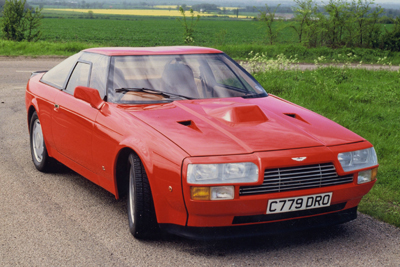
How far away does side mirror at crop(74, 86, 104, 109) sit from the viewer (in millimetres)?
4359

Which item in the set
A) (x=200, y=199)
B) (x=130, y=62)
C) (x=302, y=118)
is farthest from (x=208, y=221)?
(x=130, y=62)

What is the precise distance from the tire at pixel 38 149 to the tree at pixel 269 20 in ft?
61.9

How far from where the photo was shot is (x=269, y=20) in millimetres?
24703

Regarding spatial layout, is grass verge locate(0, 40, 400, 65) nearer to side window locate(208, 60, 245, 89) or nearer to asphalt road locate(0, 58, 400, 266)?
side window locate(208, 60, 245, 89)

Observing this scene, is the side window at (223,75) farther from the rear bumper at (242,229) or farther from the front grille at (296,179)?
the rear bumper at (242,229)

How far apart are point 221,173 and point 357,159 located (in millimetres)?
1085

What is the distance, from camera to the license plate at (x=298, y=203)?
331 cm

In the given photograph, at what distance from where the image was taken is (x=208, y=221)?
3.34m

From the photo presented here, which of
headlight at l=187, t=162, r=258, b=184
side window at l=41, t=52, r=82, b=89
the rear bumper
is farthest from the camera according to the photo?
side window at l=41, t=52, r=82, b=89

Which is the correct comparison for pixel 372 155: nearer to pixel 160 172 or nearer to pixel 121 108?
pixel 160 172

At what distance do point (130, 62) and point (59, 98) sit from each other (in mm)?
961

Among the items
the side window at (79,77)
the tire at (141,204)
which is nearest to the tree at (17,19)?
the side window at (79,77)

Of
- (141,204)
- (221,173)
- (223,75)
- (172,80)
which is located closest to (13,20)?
(223,75)

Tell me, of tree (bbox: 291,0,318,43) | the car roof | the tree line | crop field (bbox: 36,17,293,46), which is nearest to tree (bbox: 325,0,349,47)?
the tree line
